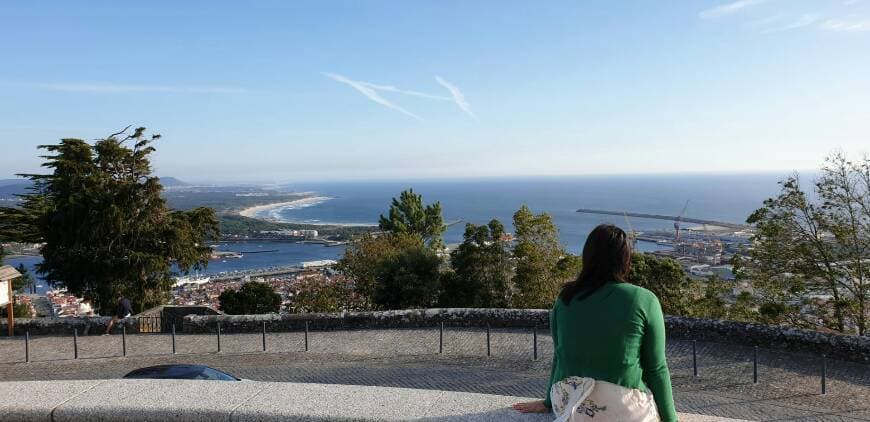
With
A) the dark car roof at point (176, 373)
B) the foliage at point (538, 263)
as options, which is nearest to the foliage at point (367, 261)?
the foliage at point (538, 263)

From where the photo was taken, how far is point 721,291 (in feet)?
59.8

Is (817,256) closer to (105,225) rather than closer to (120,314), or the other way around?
(120,314)

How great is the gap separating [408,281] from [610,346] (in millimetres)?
18396

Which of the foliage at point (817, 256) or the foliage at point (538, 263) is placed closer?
the foliage at point (817, 256)

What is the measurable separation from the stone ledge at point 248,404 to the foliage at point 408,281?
16988 millimetres

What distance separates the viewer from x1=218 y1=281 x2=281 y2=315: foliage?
69.4 ft

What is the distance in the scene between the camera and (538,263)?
22.4 m

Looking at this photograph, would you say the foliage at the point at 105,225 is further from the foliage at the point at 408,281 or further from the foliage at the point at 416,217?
the foliage at the point at 416,217

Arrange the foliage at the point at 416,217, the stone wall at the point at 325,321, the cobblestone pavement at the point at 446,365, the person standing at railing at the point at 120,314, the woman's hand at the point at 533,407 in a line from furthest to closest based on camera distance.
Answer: the foliage at the point at 416,217
the person standing at railing at the point at 120,314
the stone wall at the point at 325,321
the cobblestone pavement at the point at 446,365
the woman's hand at the point at 533,407

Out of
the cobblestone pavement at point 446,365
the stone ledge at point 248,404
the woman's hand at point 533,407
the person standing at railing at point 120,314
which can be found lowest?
the cobblestone pavement at point 446,365

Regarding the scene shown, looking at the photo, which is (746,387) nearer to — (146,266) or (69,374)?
(69,374)

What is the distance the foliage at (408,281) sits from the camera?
2083 cm

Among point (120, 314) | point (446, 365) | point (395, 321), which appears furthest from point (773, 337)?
point (120, 314)

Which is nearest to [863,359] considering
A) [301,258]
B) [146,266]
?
[146,266]
